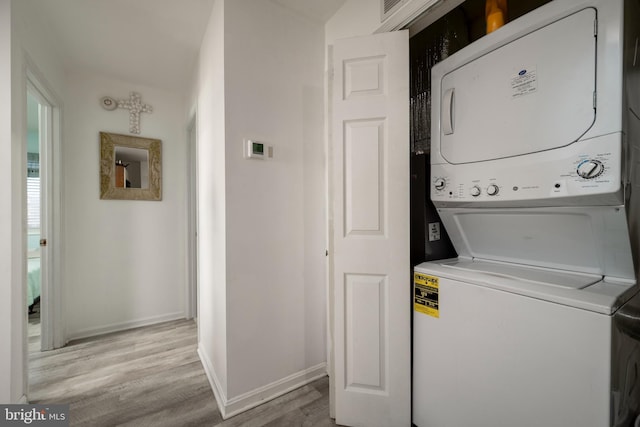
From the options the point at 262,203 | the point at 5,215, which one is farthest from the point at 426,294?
the point at 5,215

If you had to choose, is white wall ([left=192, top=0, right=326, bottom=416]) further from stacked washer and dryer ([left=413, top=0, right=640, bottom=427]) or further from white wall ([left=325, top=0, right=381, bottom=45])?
stacked washer and dryer ([left=413, top=0, right=640, bottom=427])

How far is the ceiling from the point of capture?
1.70 metres

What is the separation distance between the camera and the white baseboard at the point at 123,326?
2.48 m

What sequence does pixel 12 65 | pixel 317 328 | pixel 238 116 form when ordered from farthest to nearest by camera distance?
pixel 317 328 < pixel 238 116 < pixel 12 65

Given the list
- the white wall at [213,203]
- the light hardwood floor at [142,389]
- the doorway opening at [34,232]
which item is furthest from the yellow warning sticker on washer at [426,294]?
the doorway opening at [34,232]

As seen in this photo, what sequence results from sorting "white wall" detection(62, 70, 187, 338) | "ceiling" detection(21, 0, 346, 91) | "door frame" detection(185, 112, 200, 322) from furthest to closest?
"door frame" detection(185, 112, 200, 322) → "white wall" detection(62, 70, 187, 338) → "ceiling" detection(21, 0, 346, 91)

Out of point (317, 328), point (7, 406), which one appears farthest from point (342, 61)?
point (7, 406)

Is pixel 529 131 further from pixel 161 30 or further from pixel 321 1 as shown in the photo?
pixel 161 30

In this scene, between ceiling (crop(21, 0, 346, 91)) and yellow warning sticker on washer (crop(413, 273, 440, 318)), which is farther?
ceiling (crop(21, 0, 346, 91))

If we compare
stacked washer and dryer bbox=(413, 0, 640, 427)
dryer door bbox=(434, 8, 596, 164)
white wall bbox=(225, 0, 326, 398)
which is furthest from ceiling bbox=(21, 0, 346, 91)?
stacked washer and dryer bbox=(413, 0, 640, 427)

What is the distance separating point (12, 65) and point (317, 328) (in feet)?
7.75

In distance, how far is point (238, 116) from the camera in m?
1.54

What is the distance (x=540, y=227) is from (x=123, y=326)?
138 inches

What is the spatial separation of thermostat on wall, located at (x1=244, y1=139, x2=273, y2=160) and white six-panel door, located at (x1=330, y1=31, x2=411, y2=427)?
0.46 meters
